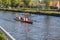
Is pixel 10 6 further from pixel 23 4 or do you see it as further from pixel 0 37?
pixel 0 37

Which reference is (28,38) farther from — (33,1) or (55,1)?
(33,1)

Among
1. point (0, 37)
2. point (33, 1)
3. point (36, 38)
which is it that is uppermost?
point (0, 37)

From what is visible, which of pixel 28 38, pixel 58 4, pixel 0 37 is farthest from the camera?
pixel 58 4

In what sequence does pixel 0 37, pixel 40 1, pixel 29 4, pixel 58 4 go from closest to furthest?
pixel 0 37, pixel 58 4, pixel 29 4, pixel 40 1

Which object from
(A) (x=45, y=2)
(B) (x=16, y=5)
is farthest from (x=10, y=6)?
(A) (x=45, y=2)

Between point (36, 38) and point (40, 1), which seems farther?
point (40, 1)

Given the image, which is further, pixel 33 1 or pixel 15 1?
pixel 33 1

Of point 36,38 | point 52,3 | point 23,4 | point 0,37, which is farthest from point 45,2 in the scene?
point 0,37

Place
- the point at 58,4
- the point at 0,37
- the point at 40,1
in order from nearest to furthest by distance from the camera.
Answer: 1. the point at 0,37
2. the point at 58,4
3. the point at 40,1

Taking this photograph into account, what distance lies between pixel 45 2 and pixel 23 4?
507 inches

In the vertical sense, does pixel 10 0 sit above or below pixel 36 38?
below

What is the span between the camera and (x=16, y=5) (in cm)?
14162

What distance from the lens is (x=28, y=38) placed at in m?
35.5

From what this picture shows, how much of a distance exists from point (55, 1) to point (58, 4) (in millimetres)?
8400
